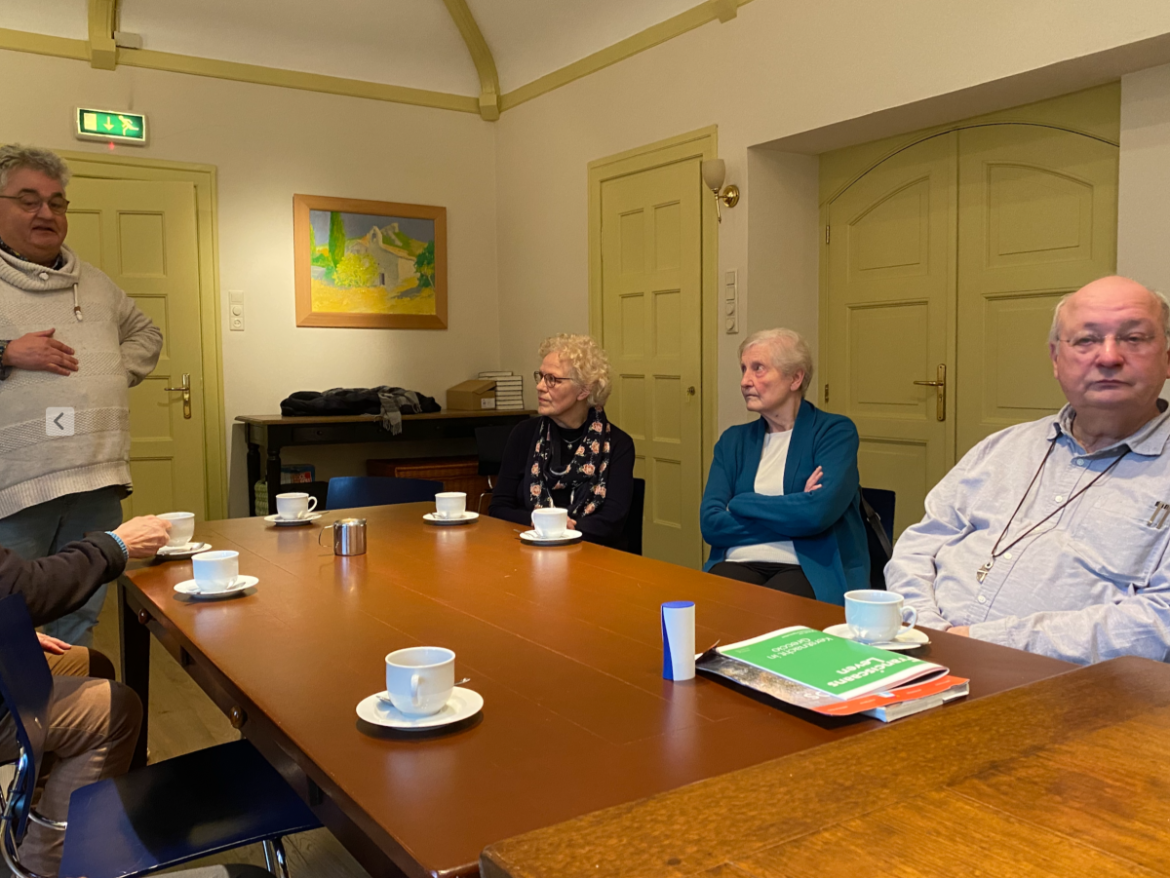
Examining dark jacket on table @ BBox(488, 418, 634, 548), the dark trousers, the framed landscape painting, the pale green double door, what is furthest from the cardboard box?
the dark trousers

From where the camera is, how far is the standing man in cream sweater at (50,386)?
8.91ft

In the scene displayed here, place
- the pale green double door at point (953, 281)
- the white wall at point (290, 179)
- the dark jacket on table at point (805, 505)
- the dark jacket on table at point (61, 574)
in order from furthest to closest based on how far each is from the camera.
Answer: the white wall at point (290, 179)
the pale green double door at point (953, 281)
the dark jacket on table at point (805, 505)
the dark jacket on table at point (61, 574)

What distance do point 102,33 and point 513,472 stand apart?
3697 millimetres

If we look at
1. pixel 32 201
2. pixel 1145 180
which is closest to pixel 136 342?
pixel 32 201

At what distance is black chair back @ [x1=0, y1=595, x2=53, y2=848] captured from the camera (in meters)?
1.32

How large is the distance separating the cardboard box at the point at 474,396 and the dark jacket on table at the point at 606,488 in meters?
2.74

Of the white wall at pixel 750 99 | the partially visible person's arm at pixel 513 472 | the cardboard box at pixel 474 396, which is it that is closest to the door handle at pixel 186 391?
the cardboard box at pixel 474 396

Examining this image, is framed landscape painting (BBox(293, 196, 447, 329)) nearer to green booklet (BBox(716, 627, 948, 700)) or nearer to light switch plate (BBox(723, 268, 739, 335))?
light switch plate (BBox(723, 268, 739, 335))

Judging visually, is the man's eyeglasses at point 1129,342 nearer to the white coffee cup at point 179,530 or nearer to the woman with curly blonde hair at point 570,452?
the woman with curly blonde hair at point 570,452

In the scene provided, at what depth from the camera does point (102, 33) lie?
5.13m

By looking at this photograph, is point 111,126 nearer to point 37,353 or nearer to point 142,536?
point 37,353

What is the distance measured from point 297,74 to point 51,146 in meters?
1.41

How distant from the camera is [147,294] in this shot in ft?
17.6

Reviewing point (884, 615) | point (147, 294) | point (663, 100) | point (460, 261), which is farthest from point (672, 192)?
point (884, 615)
